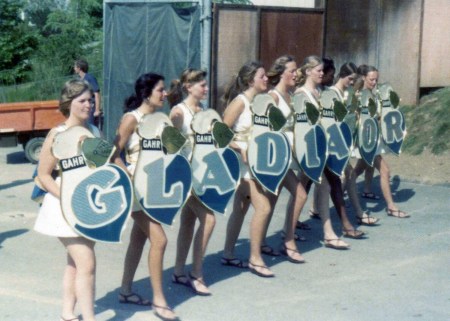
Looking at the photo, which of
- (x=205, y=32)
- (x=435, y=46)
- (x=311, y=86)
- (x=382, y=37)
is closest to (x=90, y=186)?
(x=311, y=86)

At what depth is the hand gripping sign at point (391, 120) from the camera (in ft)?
33.8

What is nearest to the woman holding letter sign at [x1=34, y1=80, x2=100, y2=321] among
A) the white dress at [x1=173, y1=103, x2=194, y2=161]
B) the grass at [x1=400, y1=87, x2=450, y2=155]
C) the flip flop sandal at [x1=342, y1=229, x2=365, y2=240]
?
the white dress at [x1=173, y1=103, x2=194, y2=161]

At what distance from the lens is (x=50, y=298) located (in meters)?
7.12

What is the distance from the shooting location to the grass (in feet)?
45.3

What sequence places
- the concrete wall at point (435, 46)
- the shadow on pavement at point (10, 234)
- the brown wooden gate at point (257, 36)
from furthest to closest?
1. the concrete wall at point (435, 46)
2. the brown wooden gate at point (257, 36)
3. the shadow on pavement at point (10, 234)

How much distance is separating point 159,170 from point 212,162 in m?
0.73

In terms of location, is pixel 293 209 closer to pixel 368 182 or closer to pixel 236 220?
pixel 236 220

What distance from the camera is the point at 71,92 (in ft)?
19.7

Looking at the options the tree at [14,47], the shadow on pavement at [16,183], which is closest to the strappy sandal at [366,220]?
the shadow on pavement at [16,183]

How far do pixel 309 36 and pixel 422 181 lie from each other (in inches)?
132

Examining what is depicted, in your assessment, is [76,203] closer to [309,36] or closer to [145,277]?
[145,277]

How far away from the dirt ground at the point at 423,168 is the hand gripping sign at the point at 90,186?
725 cm

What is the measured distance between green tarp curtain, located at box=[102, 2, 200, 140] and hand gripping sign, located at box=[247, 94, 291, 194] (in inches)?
219

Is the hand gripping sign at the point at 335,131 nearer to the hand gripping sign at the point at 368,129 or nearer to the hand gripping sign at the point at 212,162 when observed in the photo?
the hand gripping sign at the point at 368,129
